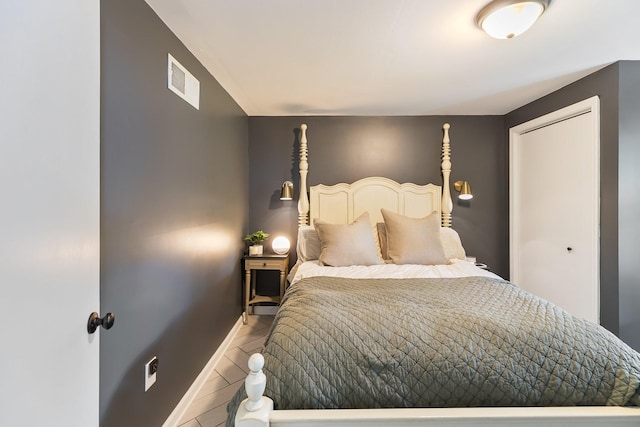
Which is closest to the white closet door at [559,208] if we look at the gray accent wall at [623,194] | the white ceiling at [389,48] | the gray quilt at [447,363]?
the gray accent wall at [623,194]

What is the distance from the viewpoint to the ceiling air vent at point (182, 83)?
1637mm

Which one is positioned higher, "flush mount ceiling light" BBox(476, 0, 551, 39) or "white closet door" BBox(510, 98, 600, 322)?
"flush mount ceiling light" BBox(476, 0, 551, 39)

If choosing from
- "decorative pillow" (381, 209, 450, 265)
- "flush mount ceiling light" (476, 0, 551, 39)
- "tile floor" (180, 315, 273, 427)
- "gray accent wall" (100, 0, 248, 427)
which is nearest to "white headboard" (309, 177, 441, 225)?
"decorative pillow" (381, 209, 450, 265)

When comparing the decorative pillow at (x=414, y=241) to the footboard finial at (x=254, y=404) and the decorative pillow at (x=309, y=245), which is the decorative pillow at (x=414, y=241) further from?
the footboard finial at (x=254, y=404)

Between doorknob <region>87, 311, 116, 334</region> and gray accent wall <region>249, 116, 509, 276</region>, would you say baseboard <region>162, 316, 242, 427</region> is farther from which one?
gray accent wall <region>249, 116, 509, 276</region>

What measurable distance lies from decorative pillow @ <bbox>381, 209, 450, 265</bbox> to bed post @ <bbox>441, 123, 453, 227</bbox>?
0.55 metres

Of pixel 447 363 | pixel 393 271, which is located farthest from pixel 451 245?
pixel 447 363

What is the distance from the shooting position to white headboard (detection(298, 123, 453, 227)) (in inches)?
125

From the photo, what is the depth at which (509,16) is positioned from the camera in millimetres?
1454

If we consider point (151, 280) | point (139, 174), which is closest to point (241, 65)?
point (139, 174)

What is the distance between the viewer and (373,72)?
7.28 ft

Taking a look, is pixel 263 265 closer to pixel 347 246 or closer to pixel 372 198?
pixel 347 246

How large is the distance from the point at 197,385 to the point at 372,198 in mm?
2312
